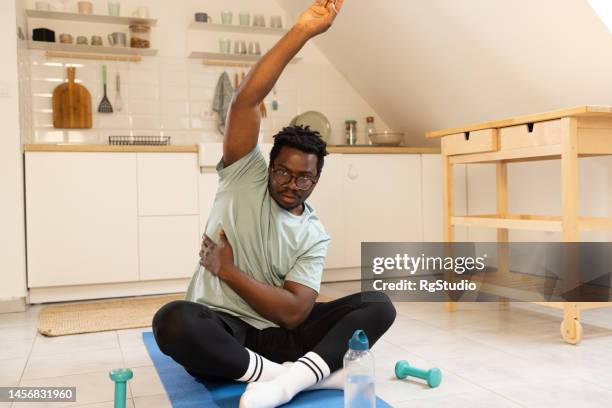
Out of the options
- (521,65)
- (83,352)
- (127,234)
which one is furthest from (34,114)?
(521,65)

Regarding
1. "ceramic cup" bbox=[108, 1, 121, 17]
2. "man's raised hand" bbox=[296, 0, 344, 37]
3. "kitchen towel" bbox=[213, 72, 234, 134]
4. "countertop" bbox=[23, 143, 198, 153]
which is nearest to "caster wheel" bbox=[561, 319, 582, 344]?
"man's raised hand" bbox=[296, 0, 344, 37]

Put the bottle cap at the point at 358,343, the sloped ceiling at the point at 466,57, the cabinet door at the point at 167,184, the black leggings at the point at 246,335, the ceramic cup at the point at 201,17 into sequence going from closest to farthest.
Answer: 1. the bottle cap at the point at 358,343
2. the black leggings at the point at 246,335
3. the sloped ceiling at the point at 466,57
4. the cabinet door at the point at 167,184
5. the ceramic cup at the point at 201,17

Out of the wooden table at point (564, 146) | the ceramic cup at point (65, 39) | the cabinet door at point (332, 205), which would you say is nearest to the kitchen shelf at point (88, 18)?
the ceramic cup at point (65, 39)

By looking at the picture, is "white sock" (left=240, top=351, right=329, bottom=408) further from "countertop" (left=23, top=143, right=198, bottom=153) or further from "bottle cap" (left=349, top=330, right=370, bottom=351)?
"countertop" (left=23, top=143, right=198, bottom=153)

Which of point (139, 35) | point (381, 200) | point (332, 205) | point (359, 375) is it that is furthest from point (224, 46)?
point (359, 375)

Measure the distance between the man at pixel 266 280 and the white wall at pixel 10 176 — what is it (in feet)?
5.30

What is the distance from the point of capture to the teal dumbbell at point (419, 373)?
1.70 meters

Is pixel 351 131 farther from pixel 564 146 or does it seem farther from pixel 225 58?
pixel 564 146

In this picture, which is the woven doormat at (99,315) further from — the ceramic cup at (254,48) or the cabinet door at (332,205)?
the ceramic cup at (254,48)

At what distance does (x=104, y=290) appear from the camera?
3227mm

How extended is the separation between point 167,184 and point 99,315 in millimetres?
812

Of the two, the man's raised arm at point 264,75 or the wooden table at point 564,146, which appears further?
the wooden table at point 564,146

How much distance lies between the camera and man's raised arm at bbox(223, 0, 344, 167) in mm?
1526

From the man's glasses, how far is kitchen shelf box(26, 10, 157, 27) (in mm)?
2547
